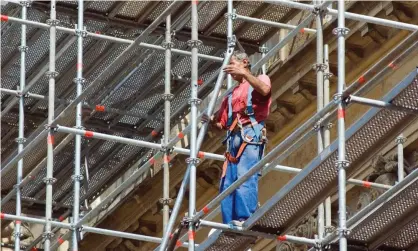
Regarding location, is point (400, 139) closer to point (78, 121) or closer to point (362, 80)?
point (78, 121)

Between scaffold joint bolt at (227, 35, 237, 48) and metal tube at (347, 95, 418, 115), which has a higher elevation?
scaffold joint bolt at (227, 35, 237, 48)

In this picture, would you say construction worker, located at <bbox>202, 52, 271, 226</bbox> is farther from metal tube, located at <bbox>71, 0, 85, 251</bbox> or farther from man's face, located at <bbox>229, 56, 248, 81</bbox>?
metal tube, located at <bbox>71, 0, 85, 251</bbox>

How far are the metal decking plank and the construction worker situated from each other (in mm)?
315

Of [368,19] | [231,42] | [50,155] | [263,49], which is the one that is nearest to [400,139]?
[231,42]

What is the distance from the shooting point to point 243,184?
26.0 meters

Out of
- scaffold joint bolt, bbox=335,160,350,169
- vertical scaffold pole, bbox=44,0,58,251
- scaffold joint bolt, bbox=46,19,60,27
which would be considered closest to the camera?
scaffold joint bolt, bbox=335,160,350,169

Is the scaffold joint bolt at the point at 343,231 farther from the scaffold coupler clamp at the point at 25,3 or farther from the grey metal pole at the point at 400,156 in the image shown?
the scaffold coupler clamp at the point at 25,3

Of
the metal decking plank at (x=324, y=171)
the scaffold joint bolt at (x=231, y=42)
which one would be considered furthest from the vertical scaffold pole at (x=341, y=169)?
the scaffold joint bolt at (x=231, y=42)

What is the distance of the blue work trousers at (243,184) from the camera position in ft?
85.3

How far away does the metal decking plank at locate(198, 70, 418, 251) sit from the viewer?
24.4 meters

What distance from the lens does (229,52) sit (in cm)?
2698

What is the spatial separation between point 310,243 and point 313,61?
22.6ft

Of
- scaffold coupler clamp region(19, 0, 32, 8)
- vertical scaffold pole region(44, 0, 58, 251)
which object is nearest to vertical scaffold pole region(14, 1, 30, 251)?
scaffold coupler clamp region(19, 0, 32, 8)

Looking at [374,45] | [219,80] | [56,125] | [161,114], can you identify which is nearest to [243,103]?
[219,80]
